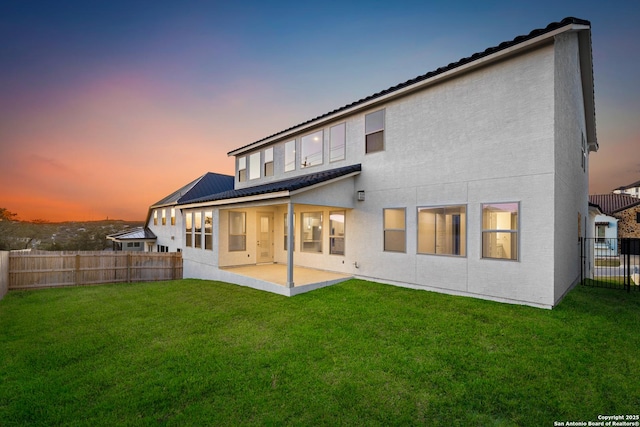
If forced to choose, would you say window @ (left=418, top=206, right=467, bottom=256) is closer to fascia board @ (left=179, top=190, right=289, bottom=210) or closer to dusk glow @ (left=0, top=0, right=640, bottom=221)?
fascia board @ (left=179, top=190, right=289, bottom=210)

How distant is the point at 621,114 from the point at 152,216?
131 ft

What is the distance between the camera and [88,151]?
19.4m

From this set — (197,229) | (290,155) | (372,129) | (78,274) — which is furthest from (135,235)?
(372,129)

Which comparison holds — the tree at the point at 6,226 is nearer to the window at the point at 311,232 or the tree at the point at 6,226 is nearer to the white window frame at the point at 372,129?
the window at the point at 311,232

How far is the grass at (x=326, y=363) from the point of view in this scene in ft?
10.7

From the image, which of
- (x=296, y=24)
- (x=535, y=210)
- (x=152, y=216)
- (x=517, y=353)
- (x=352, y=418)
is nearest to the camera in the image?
(x=352, y=418)

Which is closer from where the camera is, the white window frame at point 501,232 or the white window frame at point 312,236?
the white window frame at point 501,232

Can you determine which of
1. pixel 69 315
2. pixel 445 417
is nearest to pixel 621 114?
pixel 445 417

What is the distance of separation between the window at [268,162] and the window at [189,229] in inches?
179

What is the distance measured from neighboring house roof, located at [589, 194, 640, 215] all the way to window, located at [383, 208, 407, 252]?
32.5 meters

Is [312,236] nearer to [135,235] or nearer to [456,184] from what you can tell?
[456,184]

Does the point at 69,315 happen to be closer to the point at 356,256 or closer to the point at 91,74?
the point at 356,256

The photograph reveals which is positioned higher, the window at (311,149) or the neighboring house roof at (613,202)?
the window at (311,149)

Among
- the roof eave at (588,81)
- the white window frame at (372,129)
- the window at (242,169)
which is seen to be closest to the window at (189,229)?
the window at (242,169)
